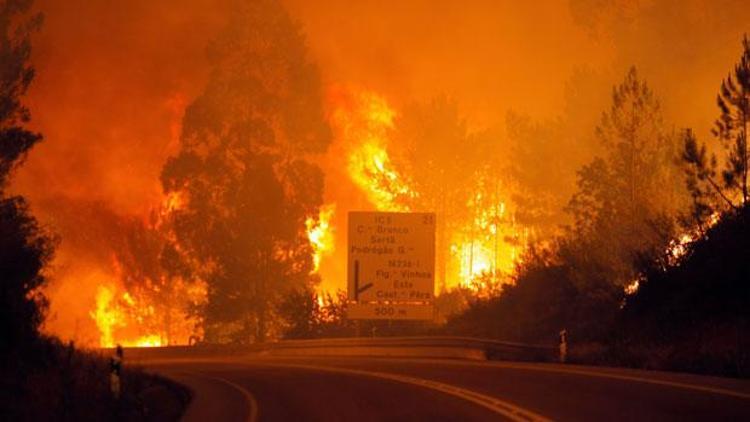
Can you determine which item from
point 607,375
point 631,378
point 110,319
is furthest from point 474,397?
point 110,319

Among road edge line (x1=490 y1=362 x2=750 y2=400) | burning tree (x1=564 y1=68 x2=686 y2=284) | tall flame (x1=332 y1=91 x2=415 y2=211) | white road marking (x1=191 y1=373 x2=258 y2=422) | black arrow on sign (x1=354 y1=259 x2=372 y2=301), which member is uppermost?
tall flame (x1=332 y1=91 x2=415 y2=211)

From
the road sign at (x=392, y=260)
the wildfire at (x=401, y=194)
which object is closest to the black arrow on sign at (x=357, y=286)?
the road sign at (x=392, y=260)

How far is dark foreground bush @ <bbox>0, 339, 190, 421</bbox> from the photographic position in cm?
1730

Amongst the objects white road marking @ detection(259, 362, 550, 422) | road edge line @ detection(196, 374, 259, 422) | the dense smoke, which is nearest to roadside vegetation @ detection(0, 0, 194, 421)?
road edge line @ detection(196, 374, 259, 422)

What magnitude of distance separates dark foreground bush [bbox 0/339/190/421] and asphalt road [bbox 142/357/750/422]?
0.92 metres

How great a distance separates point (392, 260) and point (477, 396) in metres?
21.7

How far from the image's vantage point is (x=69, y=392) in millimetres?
19000

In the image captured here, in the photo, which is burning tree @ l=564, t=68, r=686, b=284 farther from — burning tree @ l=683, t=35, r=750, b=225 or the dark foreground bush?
the dark foreground bush

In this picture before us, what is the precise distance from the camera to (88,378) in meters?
21.4

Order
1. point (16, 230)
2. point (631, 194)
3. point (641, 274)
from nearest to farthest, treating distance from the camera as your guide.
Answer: point (16, 230)
point (641, 274)
point (631, 194)

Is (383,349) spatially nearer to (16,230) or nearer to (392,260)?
(392,260)

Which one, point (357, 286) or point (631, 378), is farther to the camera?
point (357, 286)

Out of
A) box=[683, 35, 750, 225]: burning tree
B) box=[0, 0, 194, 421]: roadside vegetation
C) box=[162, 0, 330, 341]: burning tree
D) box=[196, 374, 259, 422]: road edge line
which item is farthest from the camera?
box=[162, 0, 330, 341]: burning tree

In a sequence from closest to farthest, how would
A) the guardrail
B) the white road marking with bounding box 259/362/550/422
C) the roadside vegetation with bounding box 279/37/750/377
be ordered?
the white road marking with bounding box 259/362/550/422 < the roadside vegetation with bounding box 279/37/750/377 < the guardrail
